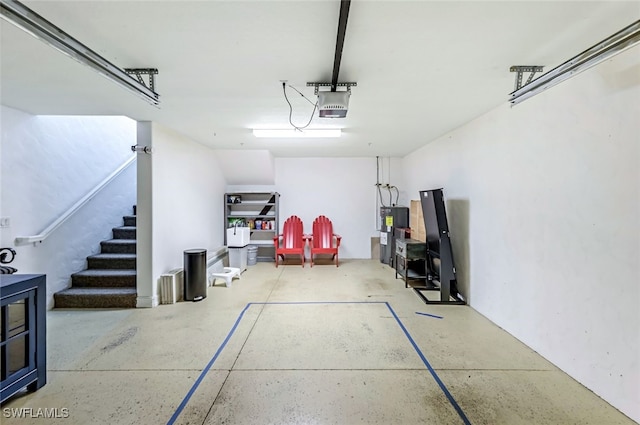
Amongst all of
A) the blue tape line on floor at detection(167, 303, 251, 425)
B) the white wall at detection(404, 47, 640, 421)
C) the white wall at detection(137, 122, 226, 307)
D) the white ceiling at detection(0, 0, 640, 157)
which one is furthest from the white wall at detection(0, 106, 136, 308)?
the white wall at detection(404, 47, 640, 421)

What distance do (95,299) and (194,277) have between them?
1219mm

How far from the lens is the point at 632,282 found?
1721 millimetres

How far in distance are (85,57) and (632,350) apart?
388cm

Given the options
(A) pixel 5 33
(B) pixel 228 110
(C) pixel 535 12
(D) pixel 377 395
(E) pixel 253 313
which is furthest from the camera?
(E) pixel 253 313

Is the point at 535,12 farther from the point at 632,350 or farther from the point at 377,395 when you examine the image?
the point at 377,395

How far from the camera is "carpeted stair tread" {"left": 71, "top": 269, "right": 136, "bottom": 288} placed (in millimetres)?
3771

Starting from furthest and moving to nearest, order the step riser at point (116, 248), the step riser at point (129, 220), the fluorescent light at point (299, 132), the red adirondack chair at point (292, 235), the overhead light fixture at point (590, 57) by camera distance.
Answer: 1. the red adirondack chair at point (292, 235)
2. the step riser at point (129, 220)
3. the step riser at point (116, 248)
4. the fluorescent light at point (299, 132)
5. the overhead light fixture at point (590, 57)

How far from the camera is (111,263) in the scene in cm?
399

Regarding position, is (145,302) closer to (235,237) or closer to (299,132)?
(235,237)

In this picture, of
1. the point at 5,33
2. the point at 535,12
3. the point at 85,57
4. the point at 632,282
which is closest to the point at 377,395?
the point at 632,282

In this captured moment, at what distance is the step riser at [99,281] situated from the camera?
3.77 meters

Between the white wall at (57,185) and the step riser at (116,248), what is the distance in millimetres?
113

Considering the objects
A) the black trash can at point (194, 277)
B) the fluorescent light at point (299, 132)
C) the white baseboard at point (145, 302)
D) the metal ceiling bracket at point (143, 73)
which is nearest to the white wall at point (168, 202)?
the white baseboard at point (145, 302)

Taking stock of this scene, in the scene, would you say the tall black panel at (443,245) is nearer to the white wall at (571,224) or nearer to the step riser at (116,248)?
the white wall at (571,224)
